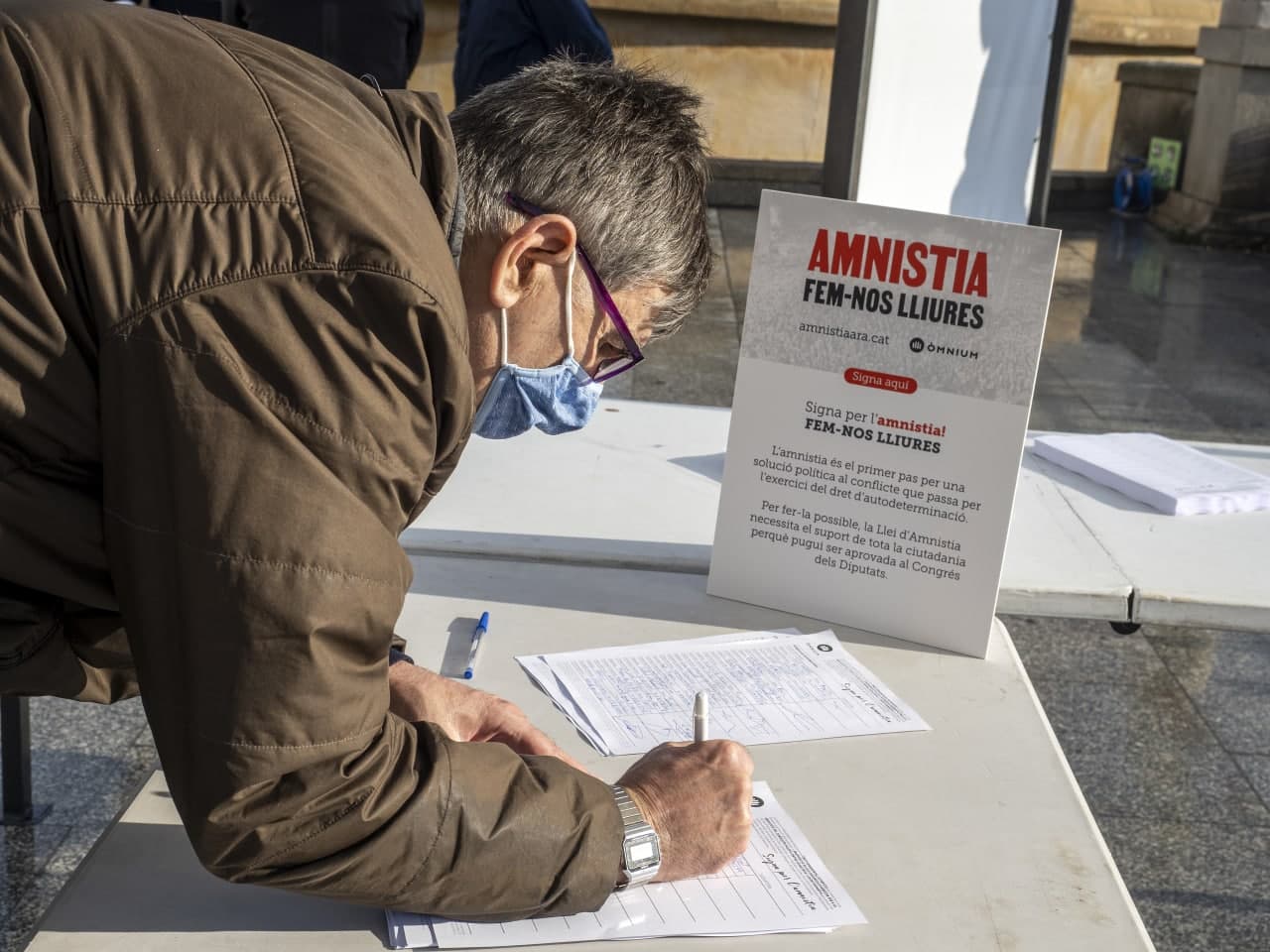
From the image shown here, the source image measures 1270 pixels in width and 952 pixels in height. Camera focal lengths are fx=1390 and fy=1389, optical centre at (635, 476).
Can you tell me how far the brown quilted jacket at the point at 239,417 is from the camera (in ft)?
3.38

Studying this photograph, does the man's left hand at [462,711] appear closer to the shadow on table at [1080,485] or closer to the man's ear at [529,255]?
the man's ear at [529,255]

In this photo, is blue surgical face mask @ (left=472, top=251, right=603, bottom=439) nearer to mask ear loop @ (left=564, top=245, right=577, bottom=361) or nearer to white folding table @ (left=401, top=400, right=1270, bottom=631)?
mask ear loop @ (left=564, top=245, right=577, bottom=361)

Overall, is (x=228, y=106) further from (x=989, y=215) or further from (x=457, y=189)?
(x=989, y=215)

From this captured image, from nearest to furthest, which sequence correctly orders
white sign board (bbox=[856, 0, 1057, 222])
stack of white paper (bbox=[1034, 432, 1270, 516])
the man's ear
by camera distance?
the man's ear, stack of white paper (bbox=[1034, 432, 1270, 516]), white sign board (bbox=[856, 0, 1057, 222])

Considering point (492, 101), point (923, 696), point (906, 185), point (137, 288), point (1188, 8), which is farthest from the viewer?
point (1188, 8)

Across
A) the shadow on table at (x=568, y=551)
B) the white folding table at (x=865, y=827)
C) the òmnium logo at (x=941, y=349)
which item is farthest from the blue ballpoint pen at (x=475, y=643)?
the òmnium logo at (x=941, y=349)

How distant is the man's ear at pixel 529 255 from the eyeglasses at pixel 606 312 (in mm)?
16

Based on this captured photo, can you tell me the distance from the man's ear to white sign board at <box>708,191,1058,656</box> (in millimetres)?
498

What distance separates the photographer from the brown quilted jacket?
1029 millimetres

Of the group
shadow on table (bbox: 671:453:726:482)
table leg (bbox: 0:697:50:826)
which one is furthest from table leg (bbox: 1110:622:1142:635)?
table leg (bbox: 0:697:50:826)

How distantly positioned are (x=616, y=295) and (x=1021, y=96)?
129 inches

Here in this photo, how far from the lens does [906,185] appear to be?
4281mm

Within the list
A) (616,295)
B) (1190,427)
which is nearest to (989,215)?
(1190,427)

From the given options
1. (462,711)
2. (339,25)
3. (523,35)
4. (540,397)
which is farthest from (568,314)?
(339,25)
